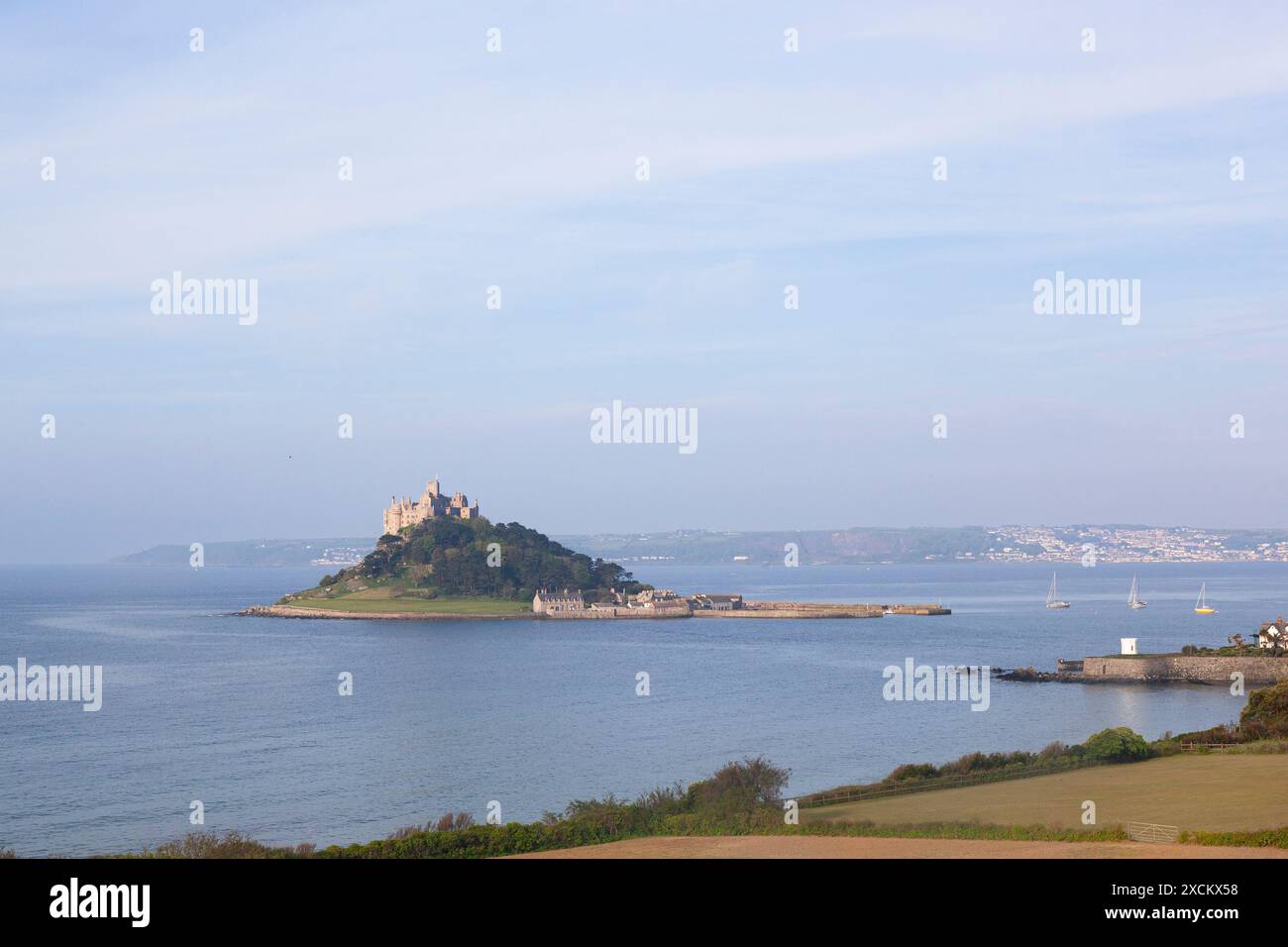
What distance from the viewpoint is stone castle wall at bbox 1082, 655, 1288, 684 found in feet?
170

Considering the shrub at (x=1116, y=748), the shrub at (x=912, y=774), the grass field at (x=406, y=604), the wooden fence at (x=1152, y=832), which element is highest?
the wooden fence at (x=1152, y=832)

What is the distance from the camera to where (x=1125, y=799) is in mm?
20328

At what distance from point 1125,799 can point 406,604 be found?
9445 centimetres

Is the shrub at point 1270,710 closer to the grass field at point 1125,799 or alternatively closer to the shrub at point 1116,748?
the grass field at point 1125,799

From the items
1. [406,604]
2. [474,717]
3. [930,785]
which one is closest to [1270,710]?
[930,785]

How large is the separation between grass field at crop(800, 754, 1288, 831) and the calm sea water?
19.3ft

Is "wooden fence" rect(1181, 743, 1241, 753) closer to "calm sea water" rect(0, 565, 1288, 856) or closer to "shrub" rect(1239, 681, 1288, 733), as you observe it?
"shrub" rect(1239, 681, 1288, 733)

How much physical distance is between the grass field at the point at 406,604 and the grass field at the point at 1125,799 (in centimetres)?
8555

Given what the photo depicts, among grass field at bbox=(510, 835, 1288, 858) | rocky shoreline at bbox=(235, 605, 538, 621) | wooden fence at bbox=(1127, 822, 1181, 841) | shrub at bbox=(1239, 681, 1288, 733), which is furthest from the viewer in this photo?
rocky shoreline at bbox=(235, 605, 538, 621)

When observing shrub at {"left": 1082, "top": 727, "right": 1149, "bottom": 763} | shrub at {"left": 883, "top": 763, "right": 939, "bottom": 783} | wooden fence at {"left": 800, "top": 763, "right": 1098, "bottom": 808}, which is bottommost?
shrub at {"left": 883, "top": 763, "right": 939, "bottom": 783}

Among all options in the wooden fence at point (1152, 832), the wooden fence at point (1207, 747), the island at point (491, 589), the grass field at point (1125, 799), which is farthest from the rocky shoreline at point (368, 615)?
the wooden fence at point (1152, 832)

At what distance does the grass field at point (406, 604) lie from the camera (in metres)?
107

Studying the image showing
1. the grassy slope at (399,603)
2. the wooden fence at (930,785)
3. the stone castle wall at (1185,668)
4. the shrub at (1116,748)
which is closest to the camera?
the wooden fence at (930,785)

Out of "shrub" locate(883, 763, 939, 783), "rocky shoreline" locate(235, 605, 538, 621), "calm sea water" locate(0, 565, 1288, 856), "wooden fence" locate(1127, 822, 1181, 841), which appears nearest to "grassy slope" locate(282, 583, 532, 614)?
"rocky shoreline" locate(235, 605, 538, 621)
